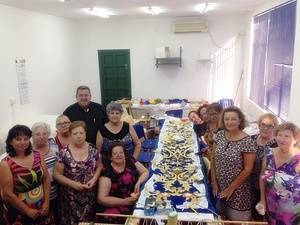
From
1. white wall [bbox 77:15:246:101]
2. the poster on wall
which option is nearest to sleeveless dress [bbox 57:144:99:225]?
the poster on wall

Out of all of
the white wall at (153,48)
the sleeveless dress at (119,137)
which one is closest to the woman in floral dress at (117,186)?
the sleeveless dress at (119,137)

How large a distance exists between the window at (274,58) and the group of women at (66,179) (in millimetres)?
2799

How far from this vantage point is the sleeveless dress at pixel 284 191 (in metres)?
2.28

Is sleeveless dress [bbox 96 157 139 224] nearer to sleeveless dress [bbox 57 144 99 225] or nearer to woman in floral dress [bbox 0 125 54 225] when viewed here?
sleeveless dress [bbox 57 144 99 225]

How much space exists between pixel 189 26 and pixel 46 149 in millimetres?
5709

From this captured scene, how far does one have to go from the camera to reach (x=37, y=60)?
585 centimetres

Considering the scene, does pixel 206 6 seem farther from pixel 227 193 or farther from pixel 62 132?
pixel 227 193

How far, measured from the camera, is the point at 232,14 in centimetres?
745

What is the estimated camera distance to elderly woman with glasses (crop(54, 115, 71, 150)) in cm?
304

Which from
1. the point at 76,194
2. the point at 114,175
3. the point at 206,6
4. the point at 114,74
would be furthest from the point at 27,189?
the point at 114,74

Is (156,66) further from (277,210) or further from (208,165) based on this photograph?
(277,210)

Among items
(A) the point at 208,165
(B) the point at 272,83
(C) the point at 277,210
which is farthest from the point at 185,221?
(B) the point at 272,83

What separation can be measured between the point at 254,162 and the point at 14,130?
209 cm

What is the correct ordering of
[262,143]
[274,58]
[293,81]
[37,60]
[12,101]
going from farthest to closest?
[37,60], [274,58], [12,101], [293,81], [262,143]
